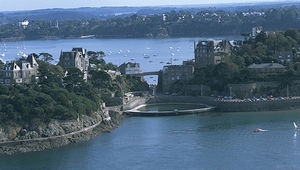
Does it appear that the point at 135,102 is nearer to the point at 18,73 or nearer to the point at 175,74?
the point at 175,74

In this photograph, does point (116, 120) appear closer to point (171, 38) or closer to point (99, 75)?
point (99, 75)

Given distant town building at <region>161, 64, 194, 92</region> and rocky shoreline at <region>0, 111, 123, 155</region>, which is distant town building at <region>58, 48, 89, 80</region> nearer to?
distant town building at <region>161, 64, 194, 92</region>

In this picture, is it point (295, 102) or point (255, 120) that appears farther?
point (295, 102)

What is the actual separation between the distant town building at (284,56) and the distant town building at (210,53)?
1.90 metres

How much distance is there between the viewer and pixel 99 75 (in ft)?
99.8

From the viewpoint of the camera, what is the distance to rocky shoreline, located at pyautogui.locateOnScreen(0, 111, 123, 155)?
2283cm

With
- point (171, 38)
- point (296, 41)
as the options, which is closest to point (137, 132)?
point (296, 41)

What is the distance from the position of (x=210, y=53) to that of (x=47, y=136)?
11072mm

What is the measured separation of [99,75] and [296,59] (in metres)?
7.36

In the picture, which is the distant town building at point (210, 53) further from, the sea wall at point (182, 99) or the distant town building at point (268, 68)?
the sea wall at point (182, 99)

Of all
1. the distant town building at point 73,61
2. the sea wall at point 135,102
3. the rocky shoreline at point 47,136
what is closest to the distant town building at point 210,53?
the sea wall at point 135,102

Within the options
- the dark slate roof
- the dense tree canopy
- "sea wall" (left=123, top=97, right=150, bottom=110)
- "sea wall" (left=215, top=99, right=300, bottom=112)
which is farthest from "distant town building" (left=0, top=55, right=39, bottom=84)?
the dense tree canopy

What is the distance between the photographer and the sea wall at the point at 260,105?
28500 millimetres

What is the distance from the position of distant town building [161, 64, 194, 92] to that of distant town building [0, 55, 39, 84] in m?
4.84
